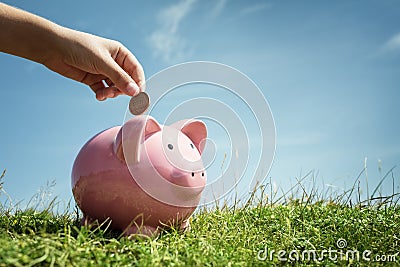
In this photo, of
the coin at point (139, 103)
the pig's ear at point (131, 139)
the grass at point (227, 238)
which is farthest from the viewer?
the coin at point (139, 103)

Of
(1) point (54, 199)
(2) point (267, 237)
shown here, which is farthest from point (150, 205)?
(1) point (54, 199)

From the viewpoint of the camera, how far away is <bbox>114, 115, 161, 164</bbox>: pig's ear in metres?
3.05

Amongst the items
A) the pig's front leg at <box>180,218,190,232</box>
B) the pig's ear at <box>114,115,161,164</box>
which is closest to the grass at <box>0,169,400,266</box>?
the pig's front leg at <box>180,218,190,232</box>

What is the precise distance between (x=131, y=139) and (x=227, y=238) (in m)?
1.03

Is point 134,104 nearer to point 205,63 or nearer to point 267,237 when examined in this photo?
point 205,63

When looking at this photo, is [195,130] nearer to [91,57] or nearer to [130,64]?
[130,64]

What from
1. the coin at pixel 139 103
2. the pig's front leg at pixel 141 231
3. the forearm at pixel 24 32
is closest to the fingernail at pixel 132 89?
the coin at pixel 139 103

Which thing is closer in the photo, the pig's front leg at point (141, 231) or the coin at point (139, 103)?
the pig's front leg at point (141, 231)

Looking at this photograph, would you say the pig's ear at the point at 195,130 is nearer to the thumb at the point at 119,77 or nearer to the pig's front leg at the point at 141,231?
the thumb at the point at 119,77

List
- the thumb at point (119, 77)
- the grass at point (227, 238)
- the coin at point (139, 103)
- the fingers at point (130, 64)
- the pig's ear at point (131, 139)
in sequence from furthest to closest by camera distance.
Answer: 1. the fingers at point (130, 64)
2. the thumb at point (119, 77)
3. the coin at point (139, 103)
4. the pig's ear at point (131, 139)
5. the grass at point (227, 238)

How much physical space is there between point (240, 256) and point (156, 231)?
69 cm

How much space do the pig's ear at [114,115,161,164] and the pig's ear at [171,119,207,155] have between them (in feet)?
1.33

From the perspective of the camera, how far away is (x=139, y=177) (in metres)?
3.08

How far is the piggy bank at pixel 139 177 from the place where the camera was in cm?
309
